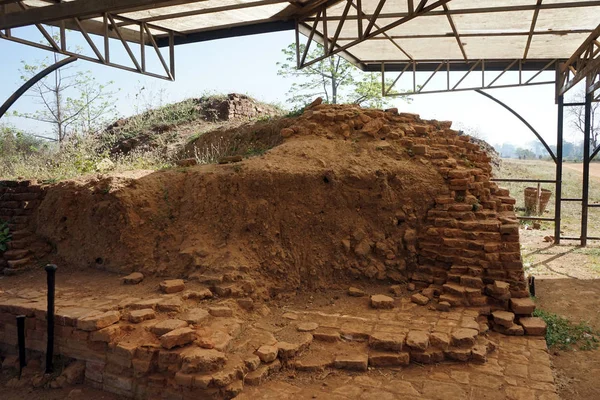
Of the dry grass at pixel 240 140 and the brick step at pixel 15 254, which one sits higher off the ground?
the dry grass at pixel 240 140

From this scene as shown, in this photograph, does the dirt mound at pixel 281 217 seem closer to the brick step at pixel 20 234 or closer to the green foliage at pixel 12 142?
the brick step at pixel 20 234

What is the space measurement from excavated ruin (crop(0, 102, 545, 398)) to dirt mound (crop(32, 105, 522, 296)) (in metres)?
0.02

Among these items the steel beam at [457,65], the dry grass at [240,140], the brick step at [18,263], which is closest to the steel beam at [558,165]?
the steel beam at [457,65]

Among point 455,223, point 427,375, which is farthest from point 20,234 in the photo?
point 455,223

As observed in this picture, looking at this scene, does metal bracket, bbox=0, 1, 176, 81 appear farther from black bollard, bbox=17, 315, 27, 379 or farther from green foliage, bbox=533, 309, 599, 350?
green foliage, bbox=533, 309, 599, 350

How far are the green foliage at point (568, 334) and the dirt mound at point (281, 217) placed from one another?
0.89 metres

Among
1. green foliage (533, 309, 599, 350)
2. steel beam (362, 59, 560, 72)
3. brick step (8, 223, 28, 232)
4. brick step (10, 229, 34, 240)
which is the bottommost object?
green foliage (533, 309, 599, 350)

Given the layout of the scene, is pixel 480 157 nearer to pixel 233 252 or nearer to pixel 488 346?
pixel 488 346

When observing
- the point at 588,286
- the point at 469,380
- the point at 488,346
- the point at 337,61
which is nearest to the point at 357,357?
the point at 469,380

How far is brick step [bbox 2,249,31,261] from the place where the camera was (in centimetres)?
626

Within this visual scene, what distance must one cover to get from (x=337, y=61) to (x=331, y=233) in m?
16.6

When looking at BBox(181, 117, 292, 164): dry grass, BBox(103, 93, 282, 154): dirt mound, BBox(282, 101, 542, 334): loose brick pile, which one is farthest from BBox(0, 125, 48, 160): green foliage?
BBox(282, 101, 542, 334): loose brick pile

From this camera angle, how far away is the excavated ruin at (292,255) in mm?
4070

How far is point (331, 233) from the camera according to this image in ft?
18.9
